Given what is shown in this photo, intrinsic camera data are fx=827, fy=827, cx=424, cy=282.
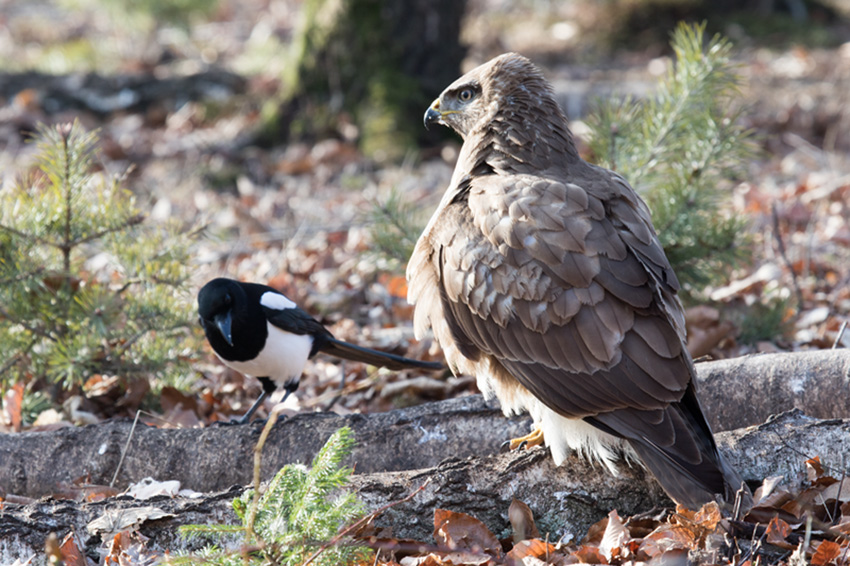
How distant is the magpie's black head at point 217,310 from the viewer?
4.04 meters

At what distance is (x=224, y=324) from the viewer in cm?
403

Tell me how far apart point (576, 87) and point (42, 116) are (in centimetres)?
621

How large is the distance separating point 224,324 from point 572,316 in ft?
5.95

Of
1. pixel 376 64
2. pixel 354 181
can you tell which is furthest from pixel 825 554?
pixel 376 64

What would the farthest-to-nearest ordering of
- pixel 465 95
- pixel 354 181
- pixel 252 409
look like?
pixel 354 181
pixel 252 409
pixel 465 95

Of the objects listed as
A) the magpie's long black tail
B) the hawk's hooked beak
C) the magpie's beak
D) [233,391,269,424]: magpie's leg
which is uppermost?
the hawk's hooked beak

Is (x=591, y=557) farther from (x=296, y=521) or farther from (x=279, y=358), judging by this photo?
(x=279, y=358)

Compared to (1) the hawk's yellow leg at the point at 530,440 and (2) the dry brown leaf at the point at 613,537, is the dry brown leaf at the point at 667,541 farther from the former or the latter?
(1) the hawk's yellow leg at the point at 530,440

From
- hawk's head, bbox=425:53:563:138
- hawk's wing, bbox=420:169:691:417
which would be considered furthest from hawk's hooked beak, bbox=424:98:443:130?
hawk's wing, bbox=420:169:691:417

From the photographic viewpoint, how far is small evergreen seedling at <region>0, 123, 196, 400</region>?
3977 mm

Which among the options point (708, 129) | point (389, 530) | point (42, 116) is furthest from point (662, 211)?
point (42, 116)

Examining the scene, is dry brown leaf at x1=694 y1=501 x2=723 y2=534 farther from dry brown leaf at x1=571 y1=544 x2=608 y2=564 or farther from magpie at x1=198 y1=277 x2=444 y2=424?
magpie at x1=198 y1=277 x2=444 y2=424

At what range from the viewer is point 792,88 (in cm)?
955

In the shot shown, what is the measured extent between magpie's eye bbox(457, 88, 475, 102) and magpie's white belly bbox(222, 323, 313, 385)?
A: 4.88ft
